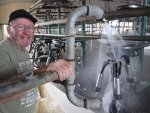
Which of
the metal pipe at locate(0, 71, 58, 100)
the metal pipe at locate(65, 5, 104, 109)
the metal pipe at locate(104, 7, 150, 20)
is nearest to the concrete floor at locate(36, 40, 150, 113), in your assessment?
the metal pipe at locate(65, 5, 104, 109)

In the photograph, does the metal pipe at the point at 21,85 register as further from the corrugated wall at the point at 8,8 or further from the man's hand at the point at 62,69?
the corrugated wall at the point at 8,8

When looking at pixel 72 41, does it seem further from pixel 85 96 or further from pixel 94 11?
pixel 85 96

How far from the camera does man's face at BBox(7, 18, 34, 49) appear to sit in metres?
1.01

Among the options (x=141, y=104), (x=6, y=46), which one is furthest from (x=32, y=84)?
(x=141, y=104)

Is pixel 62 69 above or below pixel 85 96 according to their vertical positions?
above

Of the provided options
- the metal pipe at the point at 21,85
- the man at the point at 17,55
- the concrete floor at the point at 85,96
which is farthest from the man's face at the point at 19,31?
the concrete floor at the point at 85,96

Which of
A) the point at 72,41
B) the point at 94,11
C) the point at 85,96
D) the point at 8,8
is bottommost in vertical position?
the point at 85,96

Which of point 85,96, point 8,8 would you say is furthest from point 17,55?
point 8,8

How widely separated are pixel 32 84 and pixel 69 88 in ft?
1.03

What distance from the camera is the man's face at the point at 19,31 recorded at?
1008mm

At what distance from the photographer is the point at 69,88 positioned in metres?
0.72

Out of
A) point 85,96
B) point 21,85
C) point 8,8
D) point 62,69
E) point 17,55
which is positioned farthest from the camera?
point 8,8

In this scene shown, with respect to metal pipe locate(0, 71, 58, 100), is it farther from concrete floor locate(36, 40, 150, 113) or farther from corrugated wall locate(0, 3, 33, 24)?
corrugated wall locate(0, 3, 33, 24)

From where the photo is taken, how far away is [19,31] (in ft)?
3.33
